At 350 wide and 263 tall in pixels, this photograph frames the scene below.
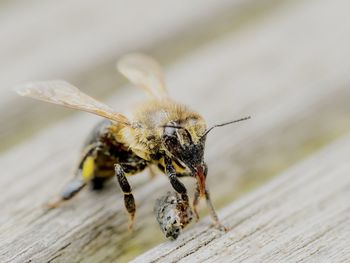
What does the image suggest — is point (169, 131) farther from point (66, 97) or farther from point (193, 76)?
point (193, 76)

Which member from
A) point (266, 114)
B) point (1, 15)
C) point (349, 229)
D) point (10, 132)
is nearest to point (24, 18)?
point (1, 15)

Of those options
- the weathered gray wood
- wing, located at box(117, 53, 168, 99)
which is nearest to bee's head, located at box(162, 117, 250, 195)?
the weathered gray wood

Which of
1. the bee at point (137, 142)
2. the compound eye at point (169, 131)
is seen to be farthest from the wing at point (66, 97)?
the compound eye at point (169, 131)

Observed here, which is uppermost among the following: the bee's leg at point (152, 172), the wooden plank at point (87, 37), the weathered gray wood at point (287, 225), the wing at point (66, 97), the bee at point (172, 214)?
the wooden plank at point (87, 37)

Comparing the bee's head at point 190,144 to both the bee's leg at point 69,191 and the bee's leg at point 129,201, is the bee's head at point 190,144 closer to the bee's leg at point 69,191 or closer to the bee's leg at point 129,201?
the bee's leg at point 129,201

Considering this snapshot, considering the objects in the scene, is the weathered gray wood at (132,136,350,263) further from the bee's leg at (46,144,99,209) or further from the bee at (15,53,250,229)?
the bee's leg at (46,144,99,209)

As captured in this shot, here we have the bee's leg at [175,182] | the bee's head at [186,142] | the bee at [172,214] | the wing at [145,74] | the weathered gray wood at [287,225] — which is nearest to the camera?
the weathered gray wood at [287,225]
